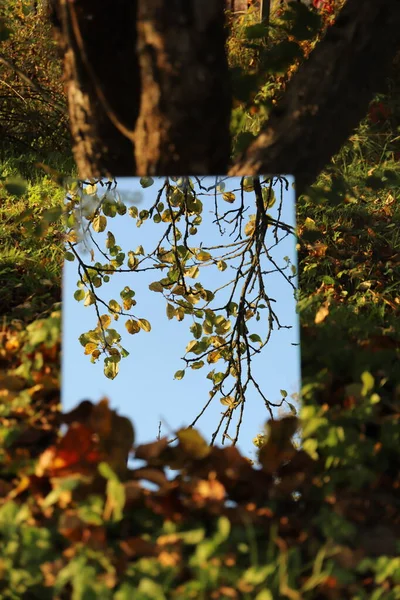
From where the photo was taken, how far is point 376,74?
2264 mm

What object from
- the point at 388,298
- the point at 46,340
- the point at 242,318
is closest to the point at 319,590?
the point at 46,340

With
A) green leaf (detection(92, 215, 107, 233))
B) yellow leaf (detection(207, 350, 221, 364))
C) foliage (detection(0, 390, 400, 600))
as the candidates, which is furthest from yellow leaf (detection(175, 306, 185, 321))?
foliage (detection(0, 390, 400, 600))

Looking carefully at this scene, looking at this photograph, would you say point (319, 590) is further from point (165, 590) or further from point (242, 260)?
point (242, 260)

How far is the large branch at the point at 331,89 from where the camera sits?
217 cm

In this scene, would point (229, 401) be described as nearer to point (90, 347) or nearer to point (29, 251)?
point (90, 347)

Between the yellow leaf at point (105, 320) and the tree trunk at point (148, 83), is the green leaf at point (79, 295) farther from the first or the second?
the tree trunk at point (148, 83)

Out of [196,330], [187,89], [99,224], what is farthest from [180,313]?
[187,89]

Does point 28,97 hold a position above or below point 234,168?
above

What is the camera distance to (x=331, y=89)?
7.29 ft

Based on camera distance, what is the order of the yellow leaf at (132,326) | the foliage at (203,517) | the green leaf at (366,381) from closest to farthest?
the foliage at (203,517) < the green leaf at (366,381) < the yellow leaf at (132,326)

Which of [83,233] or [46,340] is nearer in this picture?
[46,340]

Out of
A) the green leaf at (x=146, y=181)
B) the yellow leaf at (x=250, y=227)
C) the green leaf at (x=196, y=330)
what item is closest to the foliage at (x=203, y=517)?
the green leaf at (x=196, y=330)

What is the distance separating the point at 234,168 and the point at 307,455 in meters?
0.95

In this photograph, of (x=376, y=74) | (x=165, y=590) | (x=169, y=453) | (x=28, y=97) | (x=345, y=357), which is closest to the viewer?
(x=165, y=590)
